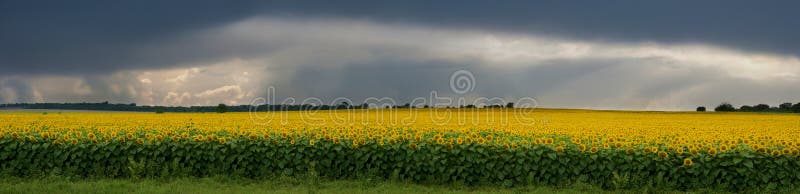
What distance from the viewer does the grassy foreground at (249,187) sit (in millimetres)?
11562

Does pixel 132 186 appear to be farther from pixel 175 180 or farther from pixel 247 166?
pixel 247 166

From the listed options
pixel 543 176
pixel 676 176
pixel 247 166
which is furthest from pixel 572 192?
pixel 247 166

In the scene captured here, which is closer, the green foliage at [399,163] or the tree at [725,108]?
the green foliage at [399,163]

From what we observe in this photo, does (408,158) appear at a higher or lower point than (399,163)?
higher

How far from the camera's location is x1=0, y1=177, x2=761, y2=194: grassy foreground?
37.9 ft

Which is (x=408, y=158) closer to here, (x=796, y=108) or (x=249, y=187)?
(x=249, y=187)

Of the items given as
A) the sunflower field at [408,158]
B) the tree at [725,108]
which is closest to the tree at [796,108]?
the tree at [725,108]

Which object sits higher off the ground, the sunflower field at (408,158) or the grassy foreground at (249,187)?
the sunflower field at (408,158)

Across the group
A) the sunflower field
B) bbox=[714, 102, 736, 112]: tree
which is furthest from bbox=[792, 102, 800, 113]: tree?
the sunflower field

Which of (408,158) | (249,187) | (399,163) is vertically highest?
(408,158)

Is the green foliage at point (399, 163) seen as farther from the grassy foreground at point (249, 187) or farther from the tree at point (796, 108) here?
the tree at point (796, 108)

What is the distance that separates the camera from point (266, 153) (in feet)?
41.9

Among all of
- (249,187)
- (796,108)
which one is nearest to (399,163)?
(249,187)

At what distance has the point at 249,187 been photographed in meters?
12.0
